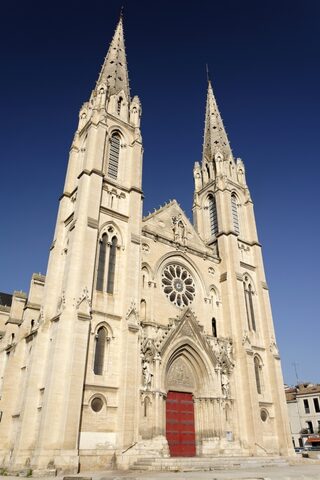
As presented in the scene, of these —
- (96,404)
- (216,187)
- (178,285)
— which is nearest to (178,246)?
(178,285)

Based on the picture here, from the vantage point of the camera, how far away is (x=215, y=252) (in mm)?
31344

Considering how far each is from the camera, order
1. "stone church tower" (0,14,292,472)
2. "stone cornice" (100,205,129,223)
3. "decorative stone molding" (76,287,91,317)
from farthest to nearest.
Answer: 1. "stone cornice" (100,205,129,223)
2. "decorative stone molding" (76,287,91,317)
3. "stone church tower" (0,14,292,472)

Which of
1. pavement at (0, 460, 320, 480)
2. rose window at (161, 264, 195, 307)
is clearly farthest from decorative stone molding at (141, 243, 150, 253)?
pavement at (0, 460, 320, 480)

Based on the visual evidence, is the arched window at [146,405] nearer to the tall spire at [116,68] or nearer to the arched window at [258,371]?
the arched window at [258,371]

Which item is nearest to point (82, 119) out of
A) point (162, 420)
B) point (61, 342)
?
point (61, 342)

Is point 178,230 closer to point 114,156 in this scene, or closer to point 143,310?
point 114,156

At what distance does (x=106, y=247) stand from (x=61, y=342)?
274 inches

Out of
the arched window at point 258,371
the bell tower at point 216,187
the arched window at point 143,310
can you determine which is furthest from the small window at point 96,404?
the bell tower at point 216,187

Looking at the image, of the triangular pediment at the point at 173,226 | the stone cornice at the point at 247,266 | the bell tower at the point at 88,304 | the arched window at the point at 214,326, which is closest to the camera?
the bell tower at the point at 88,304

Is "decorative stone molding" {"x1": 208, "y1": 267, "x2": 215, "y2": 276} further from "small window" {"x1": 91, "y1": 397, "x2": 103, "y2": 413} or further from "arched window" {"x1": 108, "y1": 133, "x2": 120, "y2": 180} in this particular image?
"small window" {"x1": 91, "y1": 397, "x2": 103, "y2": 413}

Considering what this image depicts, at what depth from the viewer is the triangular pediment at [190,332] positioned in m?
23.4

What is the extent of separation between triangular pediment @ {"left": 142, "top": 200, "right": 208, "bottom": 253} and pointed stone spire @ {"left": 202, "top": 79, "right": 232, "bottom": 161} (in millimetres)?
9968

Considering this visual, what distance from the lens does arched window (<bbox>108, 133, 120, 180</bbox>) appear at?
2705 centimetres

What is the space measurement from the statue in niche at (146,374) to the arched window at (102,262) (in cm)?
499
